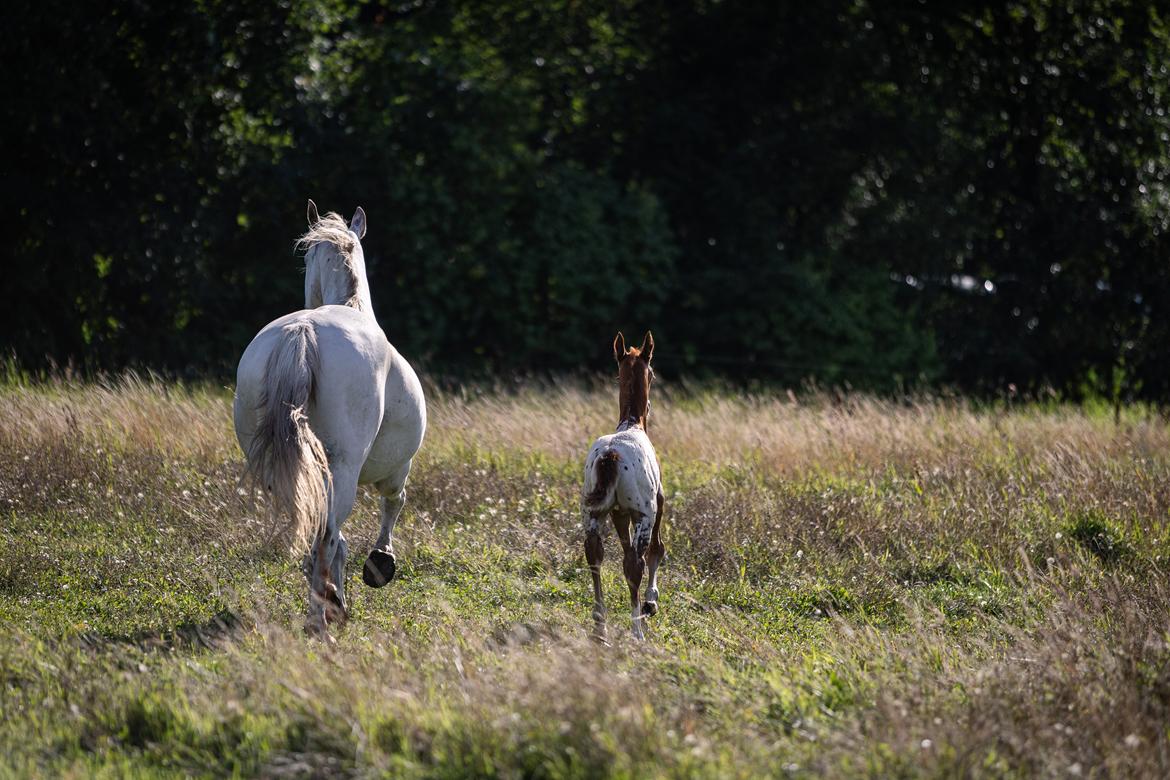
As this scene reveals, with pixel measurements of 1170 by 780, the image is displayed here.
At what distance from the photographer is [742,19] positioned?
2000cm

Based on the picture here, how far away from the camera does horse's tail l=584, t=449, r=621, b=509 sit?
5.86 metres

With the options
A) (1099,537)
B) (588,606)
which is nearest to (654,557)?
(588,606)

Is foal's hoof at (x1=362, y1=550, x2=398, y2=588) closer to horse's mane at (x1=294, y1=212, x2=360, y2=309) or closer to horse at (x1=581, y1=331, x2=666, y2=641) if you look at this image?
horse at (x1=581, y1=331, x2=666, y2=641)

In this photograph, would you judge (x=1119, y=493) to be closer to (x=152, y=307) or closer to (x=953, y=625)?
(x=953, y=625)

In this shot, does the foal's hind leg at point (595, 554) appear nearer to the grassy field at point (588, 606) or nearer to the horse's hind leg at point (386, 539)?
the grassy field at point (588, 606)

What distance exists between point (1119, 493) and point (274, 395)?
21.1ft

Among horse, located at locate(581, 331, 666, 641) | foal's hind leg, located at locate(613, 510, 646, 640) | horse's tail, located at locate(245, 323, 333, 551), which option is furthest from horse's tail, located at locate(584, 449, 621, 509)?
horse's tail, located at locate(245, 323, 333, 551)

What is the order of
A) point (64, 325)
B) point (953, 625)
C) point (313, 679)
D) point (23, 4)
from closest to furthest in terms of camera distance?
point (313, 679) → point (953, 625) → point (23, 4) → point (64, 325)

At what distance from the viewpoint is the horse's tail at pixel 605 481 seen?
19.2ft

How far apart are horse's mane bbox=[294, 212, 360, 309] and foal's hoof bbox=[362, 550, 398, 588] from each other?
4.70ft

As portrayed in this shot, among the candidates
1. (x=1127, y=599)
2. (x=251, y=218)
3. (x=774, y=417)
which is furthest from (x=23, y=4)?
(x=1127, y=599)

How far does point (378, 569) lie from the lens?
6504 mm

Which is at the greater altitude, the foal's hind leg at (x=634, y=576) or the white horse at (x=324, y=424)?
the white horse at (x=324, y=424)

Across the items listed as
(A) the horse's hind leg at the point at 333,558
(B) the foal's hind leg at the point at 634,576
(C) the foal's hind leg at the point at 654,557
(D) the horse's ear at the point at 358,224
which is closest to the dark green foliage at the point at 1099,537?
(C) the foal's hind leg at the point at 654,557
